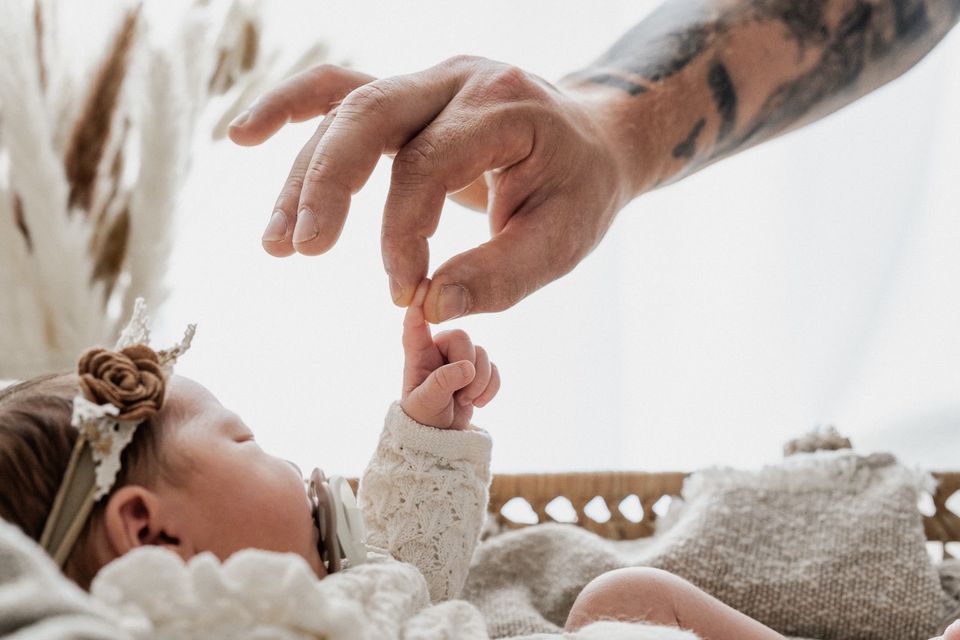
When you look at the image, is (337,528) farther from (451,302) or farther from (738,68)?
(738,68)

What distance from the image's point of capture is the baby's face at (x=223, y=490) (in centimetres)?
80

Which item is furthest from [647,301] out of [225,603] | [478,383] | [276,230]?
[225,603]

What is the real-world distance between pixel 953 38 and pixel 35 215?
6.23 ft

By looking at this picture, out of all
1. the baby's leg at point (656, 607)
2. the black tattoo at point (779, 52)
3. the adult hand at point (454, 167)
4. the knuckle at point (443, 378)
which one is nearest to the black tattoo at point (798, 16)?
the black tattoo at point (779, 52)

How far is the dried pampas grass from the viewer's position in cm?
156

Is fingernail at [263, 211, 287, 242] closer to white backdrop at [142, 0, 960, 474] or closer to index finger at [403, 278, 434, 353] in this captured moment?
index finger at [403, 278, 434, 353]

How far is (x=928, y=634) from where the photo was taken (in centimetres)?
113

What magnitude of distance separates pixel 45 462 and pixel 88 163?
93cm

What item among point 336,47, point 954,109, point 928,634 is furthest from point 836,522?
point 954,109

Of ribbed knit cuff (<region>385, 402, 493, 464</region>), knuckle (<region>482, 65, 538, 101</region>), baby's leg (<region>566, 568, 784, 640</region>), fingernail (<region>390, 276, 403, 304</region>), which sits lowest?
baby's leg (<region>566, 568, 784, 640</region>)

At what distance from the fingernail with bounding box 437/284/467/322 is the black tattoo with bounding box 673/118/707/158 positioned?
47 cm

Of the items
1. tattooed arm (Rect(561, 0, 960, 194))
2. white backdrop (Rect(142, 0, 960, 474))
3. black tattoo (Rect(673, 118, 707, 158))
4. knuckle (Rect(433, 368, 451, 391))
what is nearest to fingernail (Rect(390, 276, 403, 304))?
knuckle (Rect(433, 368, 451, 391))

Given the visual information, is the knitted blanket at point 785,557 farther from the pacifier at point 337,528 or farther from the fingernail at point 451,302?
the fingernail at point 451,302

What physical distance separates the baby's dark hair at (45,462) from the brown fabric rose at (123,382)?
0.03 metres
